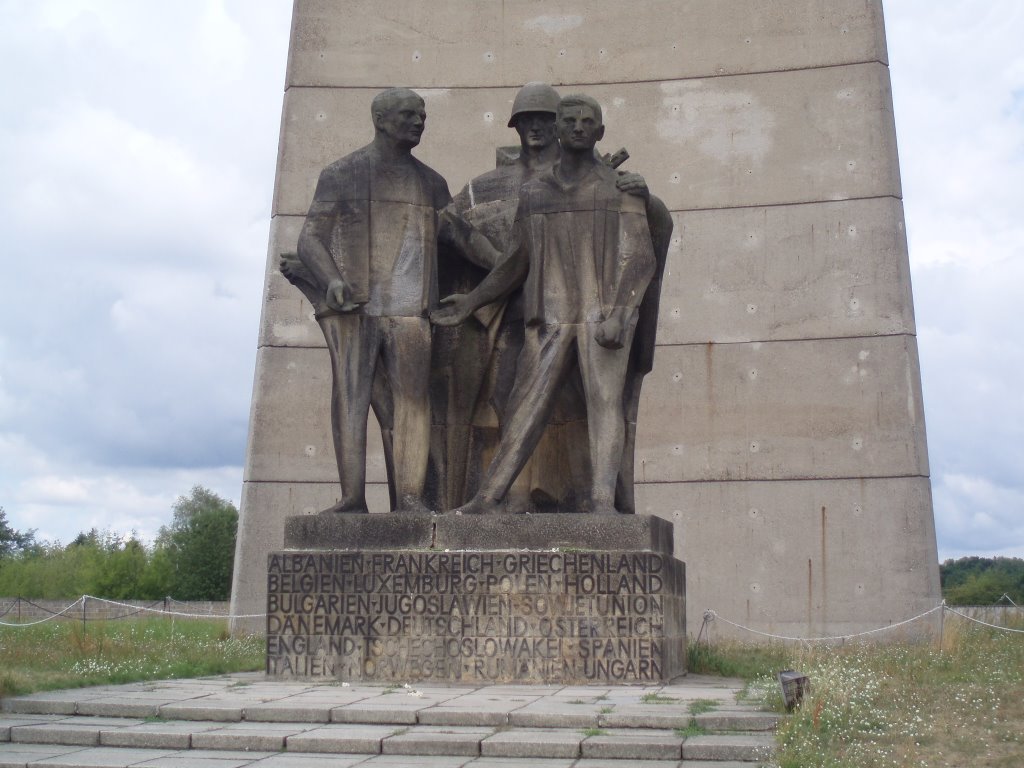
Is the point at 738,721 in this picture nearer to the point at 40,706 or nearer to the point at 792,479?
the point at 40,706

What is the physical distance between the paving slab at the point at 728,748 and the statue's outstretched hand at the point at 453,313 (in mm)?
3603

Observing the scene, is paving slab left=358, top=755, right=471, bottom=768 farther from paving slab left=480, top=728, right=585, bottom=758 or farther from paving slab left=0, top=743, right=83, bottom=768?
paving slab left=0, top=743, right=83, bottom=768

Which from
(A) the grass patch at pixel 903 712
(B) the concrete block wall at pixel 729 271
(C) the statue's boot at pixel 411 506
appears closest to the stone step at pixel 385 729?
(A) the grass patch at pixel 903 712

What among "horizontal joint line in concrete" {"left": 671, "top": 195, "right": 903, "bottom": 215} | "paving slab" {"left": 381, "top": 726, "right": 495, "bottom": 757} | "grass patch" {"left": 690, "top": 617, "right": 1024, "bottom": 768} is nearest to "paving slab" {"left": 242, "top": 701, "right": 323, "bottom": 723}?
"paving slab" {"left": 381, "top": 726, "right": 495, "bottom": 757}

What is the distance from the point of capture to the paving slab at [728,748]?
507 centimetres

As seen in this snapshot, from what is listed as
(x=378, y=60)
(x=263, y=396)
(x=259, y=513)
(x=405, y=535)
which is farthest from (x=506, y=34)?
(x=405, y=535)

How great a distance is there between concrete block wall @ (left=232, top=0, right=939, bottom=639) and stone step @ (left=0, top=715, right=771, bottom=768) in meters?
8.22

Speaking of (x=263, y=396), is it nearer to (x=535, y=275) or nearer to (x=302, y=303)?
(x=302, y=303)

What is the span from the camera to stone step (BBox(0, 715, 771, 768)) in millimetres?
5211

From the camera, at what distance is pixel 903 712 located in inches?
230

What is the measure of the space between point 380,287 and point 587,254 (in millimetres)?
1326

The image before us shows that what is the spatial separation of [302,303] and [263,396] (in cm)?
113

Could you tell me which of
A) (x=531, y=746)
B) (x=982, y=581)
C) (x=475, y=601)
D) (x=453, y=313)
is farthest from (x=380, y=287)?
(x=982, y=581)

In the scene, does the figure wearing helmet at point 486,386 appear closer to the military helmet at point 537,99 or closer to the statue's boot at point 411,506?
the military helmet at point 537,99
